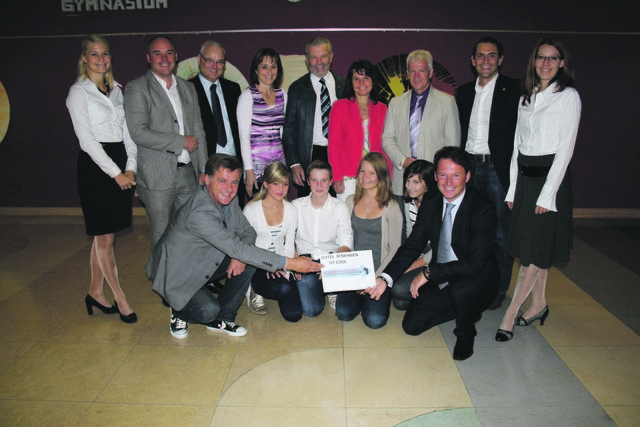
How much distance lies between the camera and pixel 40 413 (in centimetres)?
226

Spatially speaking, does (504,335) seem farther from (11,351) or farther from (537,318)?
(11,351)

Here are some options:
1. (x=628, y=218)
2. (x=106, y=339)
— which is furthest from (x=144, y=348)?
(x=628, y=218)

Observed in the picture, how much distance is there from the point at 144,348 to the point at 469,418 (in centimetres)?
194

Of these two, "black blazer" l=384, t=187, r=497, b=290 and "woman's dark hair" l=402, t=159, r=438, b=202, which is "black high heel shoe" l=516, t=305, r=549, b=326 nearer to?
"black blazer" l=384, t=187, r=497, b=290

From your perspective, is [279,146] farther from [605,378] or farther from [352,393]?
[605,378]

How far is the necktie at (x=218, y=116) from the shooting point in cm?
353

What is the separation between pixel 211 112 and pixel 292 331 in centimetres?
178

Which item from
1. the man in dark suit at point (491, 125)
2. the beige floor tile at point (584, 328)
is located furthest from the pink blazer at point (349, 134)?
the beige floor tile at point (584, 328)

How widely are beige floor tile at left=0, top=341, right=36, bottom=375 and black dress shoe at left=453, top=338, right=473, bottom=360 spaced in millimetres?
2622

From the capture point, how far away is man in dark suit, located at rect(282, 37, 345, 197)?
357cm

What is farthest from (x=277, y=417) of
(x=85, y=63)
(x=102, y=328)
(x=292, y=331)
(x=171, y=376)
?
(x=85, y=63)

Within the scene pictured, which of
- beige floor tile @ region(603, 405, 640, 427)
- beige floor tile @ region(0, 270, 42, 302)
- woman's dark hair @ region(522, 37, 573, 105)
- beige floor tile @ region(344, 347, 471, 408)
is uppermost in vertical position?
woman's dark hair @ region(522, 37, 573, 105)

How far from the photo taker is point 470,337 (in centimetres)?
275

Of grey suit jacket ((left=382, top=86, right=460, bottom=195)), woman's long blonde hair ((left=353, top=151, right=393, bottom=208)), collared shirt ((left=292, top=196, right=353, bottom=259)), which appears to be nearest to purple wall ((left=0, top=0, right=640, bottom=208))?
grey suit jacket ((left=382, top=86, right=460, bottom=195))
